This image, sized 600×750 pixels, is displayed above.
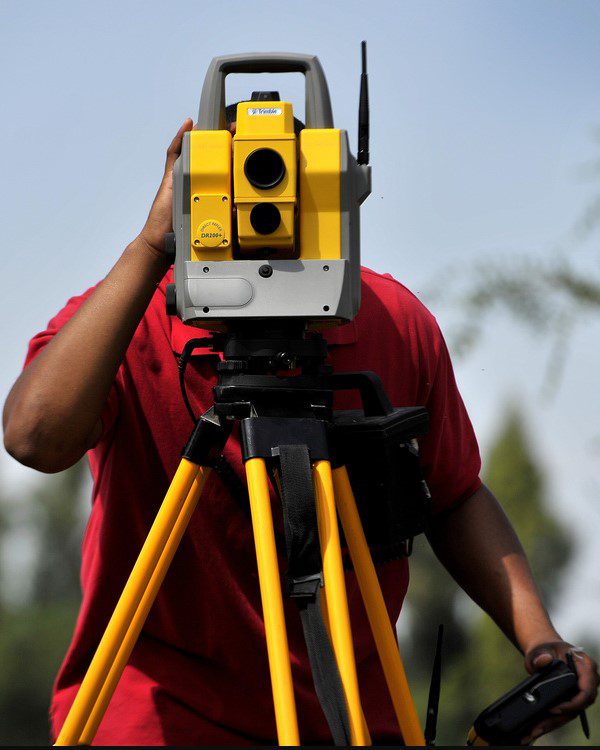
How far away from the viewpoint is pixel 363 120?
180cm

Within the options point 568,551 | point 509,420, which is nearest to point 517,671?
point 568,551

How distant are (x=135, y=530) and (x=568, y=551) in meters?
16.4

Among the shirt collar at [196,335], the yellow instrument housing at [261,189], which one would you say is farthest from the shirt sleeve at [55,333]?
the yellow instrument housing at [261,189]

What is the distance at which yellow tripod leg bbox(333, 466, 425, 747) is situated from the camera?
1710 millimetres

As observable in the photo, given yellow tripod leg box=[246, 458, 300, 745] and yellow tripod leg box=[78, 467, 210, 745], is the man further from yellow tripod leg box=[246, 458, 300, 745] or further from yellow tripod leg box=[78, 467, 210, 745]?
yellow tripod leg box=[246, 458, 300, 745]

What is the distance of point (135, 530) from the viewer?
7.01ft

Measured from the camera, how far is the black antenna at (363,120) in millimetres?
1784

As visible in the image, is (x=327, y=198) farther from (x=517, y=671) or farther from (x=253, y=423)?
(x=517, y=671)

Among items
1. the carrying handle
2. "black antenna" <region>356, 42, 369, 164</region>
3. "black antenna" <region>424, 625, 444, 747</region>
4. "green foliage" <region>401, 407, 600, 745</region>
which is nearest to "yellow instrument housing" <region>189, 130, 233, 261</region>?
the carrying handle

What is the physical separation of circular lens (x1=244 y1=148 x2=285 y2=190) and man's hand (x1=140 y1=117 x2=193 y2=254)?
0.20 m

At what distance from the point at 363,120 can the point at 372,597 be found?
0.79 meters

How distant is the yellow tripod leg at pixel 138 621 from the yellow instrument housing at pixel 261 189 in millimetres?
373

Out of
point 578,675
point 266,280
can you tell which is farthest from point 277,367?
point 578,675

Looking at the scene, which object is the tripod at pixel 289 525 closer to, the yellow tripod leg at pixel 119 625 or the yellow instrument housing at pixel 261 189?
the yellow tripod leg at pixel 119 625
